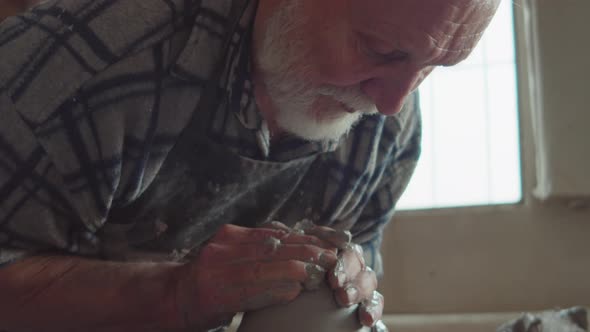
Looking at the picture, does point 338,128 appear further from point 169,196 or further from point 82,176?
point 82,176

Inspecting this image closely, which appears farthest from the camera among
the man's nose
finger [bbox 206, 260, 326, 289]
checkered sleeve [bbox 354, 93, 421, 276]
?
checkered sleeve [bbox 354, 93, 421, 276]

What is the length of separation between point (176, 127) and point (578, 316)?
86cm

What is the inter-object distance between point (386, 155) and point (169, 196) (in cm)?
37

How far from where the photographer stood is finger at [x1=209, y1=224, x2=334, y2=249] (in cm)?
91

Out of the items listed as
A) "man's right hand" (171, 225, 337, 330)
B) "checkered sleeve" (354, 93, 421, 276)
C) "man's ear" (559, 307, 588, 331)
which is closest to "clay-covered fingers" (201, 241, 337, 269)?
"man's right hand" (171, 225, 337, 330)

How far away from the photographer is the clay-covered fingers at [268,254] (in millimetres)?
880

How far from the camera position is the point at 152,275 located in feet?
3.11

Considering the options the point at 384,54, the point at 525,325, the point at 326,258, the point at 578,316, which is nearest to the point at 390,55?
the point at 384,54

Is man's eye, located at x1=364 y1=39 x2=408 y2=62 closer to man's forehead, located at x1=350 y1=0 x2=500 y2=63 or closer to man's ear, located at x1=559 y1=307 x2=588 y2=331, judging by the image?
man's forehead, located at x1=350 y1=0 x2=500 y2=63

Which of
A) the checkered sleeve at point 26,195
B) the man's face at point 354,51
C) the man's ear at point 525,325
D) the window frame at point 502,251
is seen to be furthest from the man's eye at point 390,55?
the window frame at point 502,251

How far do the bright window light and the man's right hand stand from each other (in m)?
1.12

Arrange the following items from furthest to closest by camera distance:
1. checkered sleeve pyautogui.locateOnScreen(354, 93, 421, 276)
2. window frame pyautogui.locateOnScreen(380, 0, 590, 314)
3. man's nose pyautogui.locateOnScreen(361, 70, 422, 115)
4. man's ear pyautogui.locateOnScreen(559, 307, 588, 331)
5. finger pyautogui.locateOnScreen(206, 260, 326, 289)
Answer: window frame pyautogui.locateOnScreen(380, 0, 590, 314) < man's ear pyautogui.locateOnScreen(559, 307, 588, 331) < checkered sleeve pyautogui.locateOnScreen(354, 93, 421, 276) < man's nose pyautogui.locateOnScreen(361, 70, 422, 115) < finger pyautogui.locateOnScreen(206, 260, 326, 289)

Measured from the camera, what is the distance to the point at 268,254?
2.89ft

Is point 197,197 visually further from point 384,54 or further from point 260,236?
point 384,54
